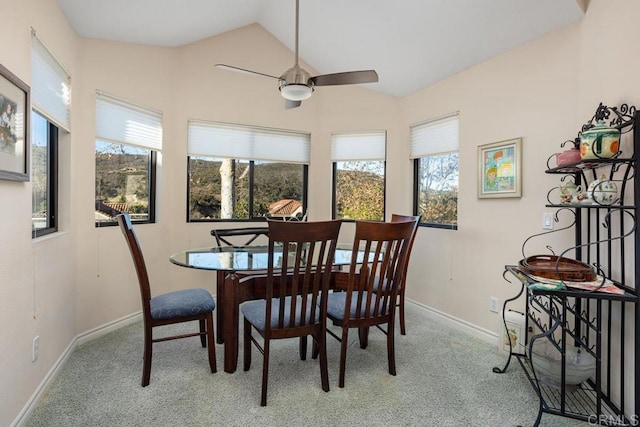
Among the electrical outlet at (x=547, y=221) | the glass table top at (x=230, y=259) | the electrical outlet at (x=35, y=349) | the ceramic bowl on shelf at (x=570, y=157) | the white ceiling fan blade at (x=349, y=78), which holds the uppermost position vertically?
the white ceiling fan blade at (x=349, y=78)

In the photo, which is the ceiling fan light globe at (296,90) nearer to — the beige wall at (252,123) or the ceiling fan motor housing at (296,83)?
the ceiling fan motor housing at (296,83)

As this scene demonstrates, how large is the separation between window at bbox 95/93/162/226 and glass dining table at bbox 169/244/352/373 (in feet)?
3.17

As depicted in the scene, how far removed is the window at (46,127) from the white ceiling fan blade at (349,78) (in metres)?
1.70

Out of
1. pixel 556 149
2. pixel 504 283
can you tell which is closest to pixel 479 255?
pixel 504 283

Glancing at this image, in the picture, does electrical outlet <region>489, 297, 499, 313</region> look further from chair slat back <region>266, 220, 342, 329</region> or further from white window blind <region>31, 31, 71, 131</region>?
white window blind <region>31, 31, 71, 131</region>

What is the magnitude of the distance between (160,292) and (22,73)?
2310 mm

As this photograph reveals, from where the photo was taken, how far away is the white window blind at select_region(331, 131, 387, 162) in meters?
4.14

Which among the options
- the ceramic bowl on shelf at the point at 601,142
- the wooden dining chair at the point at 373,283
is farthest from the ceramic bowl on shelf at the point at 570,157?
the wooden dining chair at the point at 373,283

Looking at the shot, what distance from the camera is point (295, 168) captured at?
172 inches

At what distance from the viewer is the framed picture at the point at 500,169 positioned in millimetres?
2705

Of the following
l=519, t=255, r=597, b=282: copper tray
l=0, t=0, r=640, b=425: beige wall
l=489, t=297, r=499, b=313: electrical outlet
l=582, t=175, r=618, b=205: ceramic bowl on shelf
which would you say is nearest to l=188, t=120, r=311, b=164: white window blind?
l=0, t=0, r=640, b=425: beige wall

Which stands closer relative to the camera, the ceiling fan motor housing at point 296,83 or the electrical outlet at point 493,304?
the ceiling fan motor housing at point 296,83

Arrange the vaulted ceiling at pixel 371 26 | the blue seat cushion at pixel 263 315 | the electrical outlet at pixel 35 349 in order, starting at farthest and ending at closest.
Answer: the vaulted ceiling at pixel 371 26 → the blue seat cushion at pixel 263 315 → the electrical outlet at pixel 35 349

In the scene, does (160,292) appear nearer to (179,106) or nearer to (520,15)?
(179,106)
